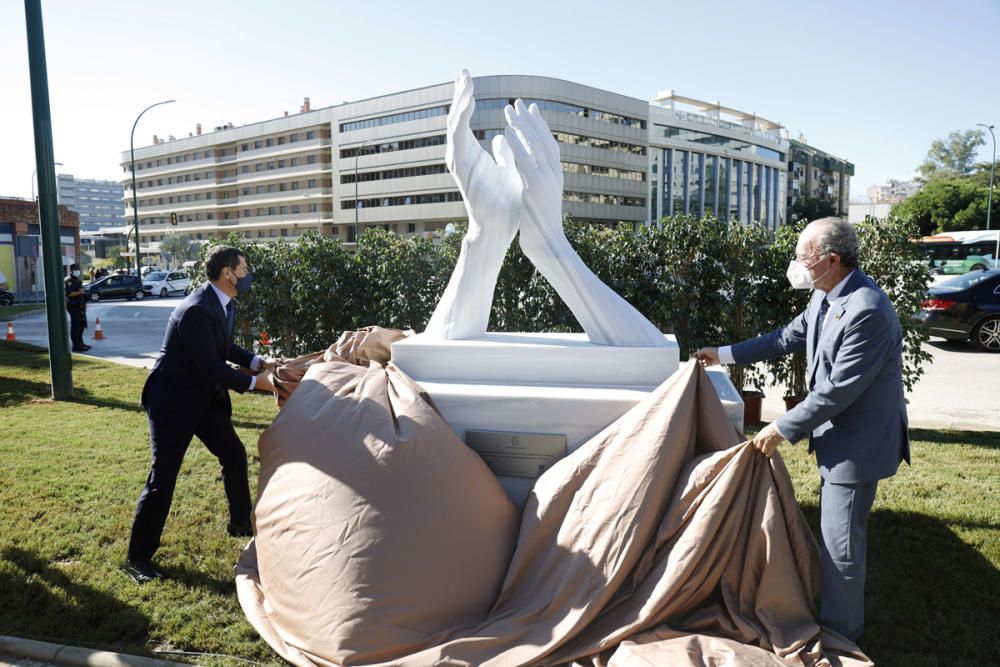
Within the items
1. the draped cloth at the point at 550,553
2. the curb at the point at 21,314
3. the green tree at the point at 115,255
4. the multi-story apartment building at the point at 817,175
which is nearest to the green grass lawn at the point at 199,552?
the draped cloth at the point at 550,553

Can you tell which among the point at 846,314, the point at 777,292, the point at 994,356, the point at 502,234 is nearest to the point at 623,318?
the point at 502,234

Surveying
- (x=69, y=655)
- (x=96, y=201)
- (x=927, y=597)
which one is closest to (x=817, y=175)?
(x=927, y=597)

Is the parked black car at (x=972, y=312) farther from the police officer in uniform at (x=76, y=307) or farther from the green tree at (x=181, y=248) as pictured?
the green tree at (x=181, y=248)

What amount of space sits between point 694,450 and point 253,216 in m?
65.7

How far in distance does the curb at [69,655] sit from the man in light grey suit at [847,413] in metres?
2.65

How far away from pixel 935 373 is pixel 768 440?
8624 mm

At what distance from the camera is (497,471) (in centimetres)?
373

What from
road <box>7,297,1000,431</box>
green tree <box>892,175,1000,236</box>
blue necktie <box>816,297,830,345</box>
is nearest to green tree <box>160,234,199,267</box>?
road <box>7,297,1000,431</box>

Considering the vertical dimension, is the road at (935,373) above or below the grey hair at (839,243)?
below

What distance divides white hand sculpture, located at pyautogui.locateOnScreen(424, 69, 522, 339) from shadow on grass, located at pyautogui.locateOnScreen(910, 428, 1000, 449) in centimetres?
422

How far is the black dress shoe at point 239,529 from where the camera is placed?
4.05m

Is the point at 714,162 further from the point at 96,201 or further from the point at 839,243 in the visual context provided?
the point at 96,201

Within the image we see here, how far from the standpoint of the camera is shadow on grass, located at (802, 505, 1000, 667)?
9.33 feet

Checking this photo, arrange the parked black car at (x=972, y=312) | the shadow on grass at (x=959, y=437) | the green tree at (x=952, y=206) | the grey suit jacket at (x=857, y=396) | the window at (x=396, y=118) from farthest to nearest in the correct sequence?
the window at (x=396, y=118), the green tree at (x=952, y=206), the parked black car at (x=972, y=312), the shadow on grass at (x=959, y=437), the grey suit jacket at (x=857, y=396)
